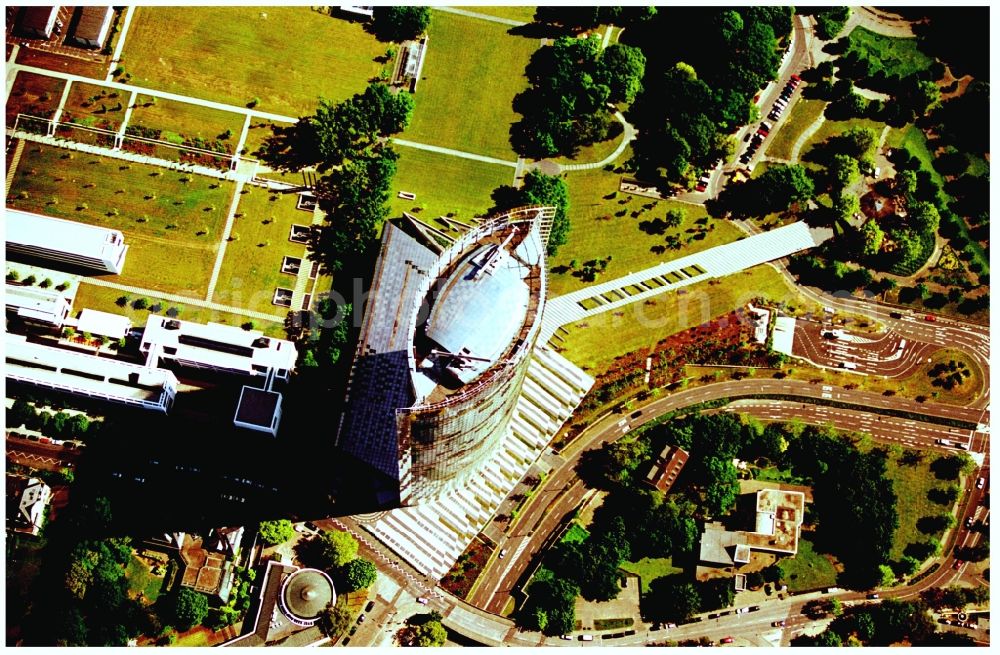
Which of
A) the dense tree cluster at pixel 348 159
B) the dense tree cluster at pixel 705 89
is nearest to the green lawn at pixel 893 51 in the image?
the dense tree cluster at pixel 705 89

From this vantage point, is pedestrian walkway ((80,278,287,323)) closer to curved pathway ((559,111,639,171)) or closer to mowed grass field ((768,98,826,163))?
curved pathway ((559,111,639,171))

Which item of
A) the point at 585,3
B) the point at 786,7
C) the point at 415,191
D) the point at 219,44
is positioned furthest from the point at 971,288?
the point at 219,44

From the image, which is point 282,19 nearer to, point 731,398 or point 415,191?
point 415,191

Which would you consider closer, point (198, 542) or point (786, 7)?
point (198, 542)

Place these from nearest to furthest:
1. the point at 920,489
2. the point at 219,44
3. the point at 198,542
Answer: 1. the point at 198,542
2. the point at 920,489
3. the point at 219,44

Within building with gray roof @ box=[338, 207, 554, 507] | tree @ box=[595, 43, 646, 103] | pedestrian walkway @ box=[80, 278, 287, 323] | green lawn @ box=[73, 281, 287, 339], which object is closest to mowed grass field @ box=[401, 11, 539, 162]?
tree @ box=[595, 43, 646, 103]

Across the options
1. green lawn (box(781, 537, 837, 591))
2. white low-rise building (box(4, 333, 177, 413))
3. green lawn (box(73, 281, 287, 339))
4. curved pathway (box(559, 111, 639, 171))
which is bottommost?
green lawn (box(781, 537, 837, 591))

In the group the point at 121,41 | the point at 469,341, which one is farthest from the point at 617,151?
the point at 121,41
